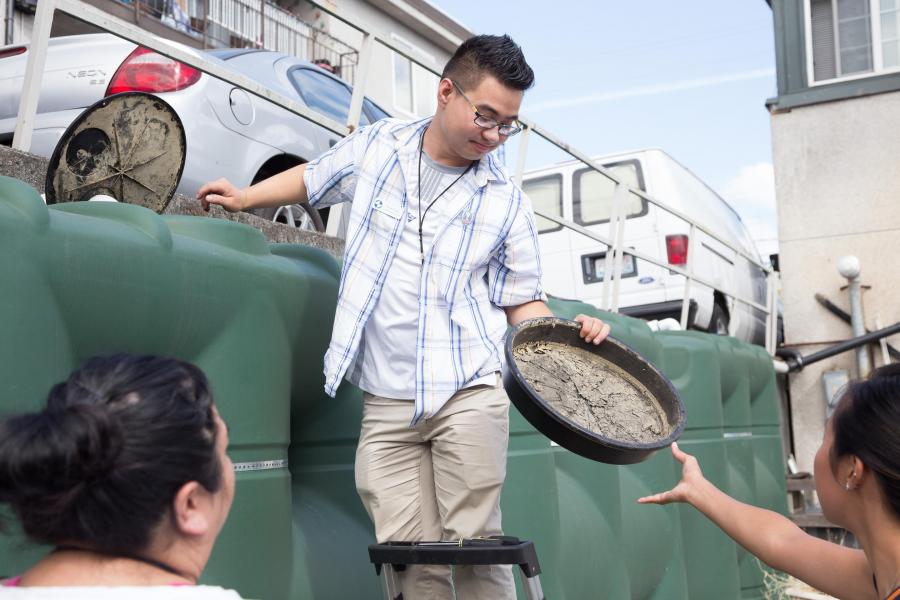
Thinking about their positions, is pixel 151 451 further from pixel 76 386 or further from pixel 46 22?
pixel 46 22

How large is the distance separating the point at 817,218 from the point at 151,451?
29.6 ft

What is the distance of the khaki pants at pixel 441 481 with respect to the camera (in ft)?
8.24

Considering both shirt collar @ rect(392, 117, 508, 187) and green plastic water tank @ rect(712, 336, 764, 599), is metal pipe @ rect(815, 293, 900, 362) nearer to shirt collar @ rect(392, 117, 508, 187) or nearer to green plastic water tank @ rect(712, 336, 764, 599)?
green plastic water tank @ rect(712, 336, 764, 599)

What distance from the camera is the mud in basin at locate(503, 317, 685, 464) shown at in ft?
7.21

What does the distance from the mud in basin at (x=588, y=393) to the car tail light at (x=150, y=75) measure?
2.50m

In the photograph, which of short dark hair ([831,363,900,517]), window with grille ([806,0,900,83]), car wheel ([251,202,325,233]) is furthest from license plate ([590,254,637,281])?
short dark hair ([831,363,900,517])

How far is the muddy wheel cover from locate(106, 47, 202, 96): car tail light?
186 cm

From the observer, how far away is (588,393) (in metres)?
2.52

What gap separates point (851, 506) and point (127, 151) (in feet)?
6.03

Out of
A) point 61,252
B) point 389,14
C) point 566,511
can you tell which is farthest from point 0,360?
point 389,14

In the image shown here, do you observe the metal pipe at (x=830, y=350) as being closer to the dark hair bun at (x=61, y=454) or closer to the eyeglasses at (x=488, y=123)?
the eyeglasses at (x=488, y=123)

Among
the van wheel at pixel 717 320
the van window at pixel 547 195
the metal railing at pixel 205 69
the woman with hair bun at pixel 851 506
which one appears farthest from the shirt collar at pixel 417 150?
the van window at pixel 547 195

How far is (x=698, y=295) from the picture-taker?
880 centimetres

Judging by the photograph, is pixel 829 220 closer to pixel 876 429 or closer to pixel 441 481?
pixel 441 481
